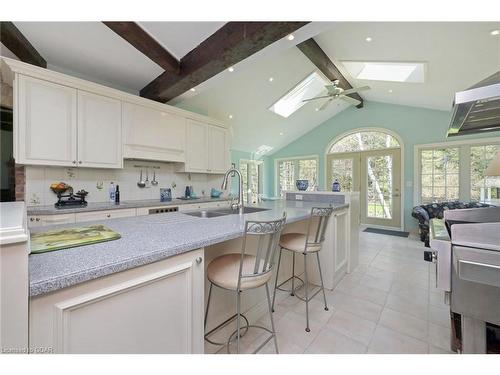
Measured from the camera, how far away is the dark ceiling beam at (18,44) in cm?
191

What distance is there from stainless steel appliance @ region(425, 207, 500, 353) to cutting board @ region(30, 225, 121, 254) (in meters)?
1.66

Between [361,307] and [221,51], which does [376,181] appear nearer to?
[361,307]

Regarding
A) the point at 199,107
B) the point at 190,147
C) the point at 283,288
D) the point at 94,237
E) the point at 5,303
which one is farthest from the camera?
the point at 199,107

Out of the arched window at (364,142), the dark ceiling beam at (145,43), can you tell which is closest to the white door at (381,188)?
the arched window at (364,142)

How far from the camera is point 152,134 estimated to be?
3.12m

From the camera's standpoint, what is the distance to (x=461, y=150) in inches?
174

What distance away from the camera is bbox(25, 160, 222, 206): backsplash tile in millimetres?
2463

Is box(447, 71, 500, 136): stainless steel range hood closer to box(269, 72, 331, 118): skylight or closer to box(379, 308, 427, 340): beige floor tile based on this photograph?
box(379, 308, 427, 340): beige floor tile

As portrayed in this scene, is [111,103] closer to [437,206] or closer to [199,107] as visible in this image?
[199,107]

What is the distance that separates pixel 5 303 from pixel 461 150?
6.40 metres

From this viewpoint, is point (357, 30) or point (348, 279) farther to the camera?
point (357, 30)

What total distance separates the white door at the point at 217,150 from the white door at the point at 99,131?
4.86 ft

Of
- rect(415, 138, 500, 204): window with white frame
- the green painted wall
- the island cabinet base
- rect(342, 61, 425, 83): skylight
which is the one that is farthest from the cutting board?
the green painted wall
